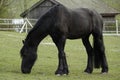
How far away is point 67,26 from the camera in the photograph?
42.5 ft

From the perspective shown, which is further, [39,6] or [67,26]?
[39,6]

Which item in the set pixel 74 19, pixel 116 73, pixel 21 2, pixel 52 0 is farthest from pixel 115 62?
pixel 21 2

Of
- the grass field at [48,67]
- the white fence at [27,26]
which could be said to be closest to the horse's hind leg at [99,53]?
the grass field at [48,67]

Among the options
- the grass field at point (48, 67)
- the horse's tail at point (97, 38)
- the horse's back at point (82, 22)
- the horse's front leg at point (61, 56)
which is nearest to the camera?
the grass field at point (48, 67)

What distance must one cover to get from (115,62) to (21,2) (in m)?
55.0

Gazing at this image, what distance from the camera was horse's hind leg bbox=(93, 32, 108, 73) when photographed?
13.8m

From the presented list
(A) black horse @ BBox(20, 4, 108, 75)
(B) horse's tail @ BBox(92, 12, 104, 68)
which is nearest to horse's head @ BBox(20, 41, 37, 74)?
(A) black horse @ BBox(20, 4, 108, 75)

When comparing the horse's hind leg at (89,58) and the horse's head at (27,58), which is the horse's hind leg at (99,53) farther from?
the horse's head at (27,58)

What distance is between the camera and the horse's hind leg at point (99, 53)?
45.2 ft

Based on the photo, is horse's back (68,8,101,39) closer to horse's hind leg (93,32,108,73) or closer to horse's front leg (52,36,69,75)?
horse's hind leg (93,32,108,73)

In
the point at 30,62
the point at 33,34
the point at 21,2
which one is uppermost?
the point at 33,34

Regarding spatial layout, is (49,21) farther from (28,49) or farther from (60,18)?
(28,49)

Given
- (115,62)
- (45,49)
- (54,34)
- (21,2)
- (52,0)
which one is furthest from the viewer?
(21,2)

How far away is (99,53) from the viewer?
13.9 m
